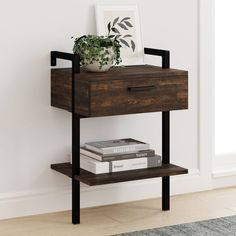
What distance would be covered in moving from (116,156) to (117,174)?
11cm

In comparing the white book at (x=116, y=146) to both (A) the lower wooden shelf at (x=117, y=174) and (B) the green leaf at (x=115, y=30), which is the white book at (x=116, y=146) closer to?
(A) the lower wooden shelf at (x=117, y=174)

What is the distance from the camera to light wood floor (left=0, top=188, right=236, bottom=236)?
3262mm

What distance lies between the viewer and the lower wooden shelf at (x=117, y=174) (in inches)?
127

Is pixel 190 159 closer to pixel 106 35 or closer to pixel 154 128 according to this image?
pixel 154 128

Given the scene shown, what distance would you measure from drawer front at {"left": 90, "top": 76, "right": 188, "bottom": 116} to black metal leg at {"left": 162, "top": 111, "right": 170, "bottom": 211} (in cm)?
19

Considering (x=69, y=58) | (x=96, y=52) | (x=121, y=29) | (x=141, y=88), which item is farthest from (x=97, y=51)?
(x=121, y=29)

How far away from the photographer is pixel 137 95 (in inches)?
127

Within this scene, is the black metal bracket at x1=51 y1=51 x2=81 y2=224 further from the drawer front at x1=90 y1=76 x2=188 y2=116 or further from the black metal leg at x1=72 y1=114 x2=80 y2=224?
the drawer front at x1=90 y1=76 x2=188 y2=116

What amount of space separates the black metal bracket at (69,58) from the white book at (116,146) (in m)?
0.41

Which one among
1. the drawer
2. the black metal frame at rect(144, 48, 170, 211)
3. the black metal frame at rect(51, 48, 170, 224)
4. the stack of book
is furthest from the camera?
the black metal frame at rect(144, 48, 170, 211)

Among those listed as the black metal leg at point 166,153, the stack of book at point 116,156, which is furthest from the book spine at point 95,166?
the black metal leg at point 166,153

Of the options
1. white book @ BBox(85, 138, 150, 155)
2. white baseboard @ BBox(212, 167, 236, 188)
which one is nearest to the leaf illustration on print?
white book @ BBox(85, 138, 150, 155)

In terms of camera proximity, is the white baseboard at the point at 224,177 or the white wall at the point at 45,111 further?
the white baseboard at the point at 224,177

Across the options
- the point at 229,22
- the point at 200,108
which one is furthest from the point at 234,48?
the point at 200,108
